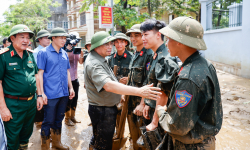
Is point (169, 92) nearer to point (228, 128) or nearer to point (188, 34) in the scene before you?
point (188, 34)

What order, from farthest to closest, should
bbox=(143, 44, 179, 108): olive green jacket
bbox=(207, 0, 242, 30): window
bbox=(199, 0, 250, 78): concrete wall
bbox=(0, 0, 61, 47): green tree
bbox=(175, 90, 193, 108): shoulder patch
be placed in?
bbox=(0, 0, 61, 47): green tree
bbox=(207, 0, 242, 30): window
bbox=(199, 0, 250, 78): concrete wall
bbox=(143, 44, 179, 108): olive green jacket
bbox=(175, 90, 193, 108): shoulder patch

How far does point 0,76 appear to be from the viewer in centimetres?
264

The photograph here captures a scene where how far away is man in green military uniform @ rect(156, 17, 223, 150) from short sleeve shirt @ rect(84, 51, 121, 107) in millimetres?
1043

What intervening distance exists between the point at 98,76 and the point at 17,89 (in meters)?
1.31

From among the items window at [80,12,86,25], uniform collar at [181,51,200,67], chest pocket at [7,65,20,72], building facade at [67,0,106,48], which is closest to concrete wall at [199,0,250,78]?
uniform collar at [181,51,200,67]

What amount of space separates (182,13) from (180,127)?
15.0 meters

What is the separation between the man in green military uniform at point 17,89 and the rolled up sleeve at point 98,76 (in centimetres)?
109

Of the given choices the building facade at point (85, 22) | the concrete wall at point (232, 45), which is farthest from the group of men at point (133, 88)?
the building facade at point (85, 22)

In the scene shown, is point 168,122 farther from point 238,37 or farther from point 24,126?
point 238,37

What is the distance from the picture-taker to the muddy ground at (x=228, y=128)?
3643 mm

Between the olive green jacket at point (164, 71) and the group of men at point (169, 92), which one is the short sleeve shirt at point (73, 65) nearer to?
the group of men at point (169, 92)

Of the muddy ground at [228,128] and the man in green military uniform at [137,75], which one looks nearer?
the man in green military uniform at [137,75]

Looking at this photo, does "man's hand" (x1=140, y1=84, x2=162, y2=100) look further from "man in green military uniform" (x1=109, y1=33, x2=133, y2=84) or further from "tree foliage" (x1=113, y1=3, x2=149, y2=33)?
"tree foliage" (x1=113, y1=3, x2=149, y2=33)

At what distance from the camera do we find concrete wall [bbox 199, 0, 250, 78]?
8078mm
